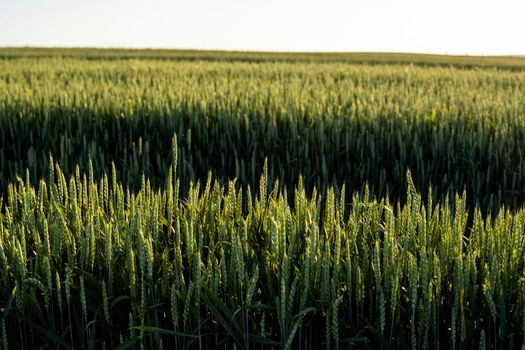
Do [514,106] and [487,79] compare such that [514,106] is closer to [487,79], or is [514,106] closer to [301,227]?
[301,227]

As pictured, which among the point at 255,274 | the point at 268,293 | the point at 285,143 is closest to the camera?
the point at 255,274

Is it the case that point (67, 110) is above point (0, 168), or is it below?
above

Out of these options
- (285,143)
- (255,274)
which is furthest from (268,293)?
(285,143)

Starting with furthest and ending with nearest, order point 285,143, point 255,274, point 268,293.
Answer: point 285,143 < point 268,293 < point 255,274

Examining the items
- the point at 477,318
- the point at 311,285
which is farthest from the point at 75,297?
the point at 477,318

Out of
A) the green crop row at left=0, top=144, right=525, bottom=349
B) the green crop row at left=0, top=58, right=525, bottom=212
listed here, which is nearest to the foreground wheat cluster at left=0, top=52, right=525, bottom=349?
the green crop row at left=0, top=144, right=525, bottom=349

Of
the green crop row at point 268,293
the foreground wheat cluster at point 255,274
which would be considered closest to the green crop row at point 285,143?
the foreground wheat cluster at point 255,274

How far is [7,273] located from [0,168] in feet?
11.9

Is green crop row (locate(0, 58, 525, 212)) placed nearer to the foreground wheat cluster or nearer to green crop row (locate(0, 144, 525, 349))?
the foreground wheat cluster

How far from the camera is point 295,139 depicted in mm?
4746

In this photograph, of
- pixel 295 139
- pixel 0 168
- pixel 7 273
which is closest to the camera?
pixel 7 273

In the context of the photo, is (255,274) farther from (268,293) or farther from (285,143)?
(285,143)

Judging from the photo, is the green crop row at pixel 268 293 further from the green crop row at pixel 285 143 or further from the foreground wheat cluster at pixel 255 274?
the green crop row at pixel 285 143

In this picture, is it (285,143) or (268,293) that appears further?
(285,143)
